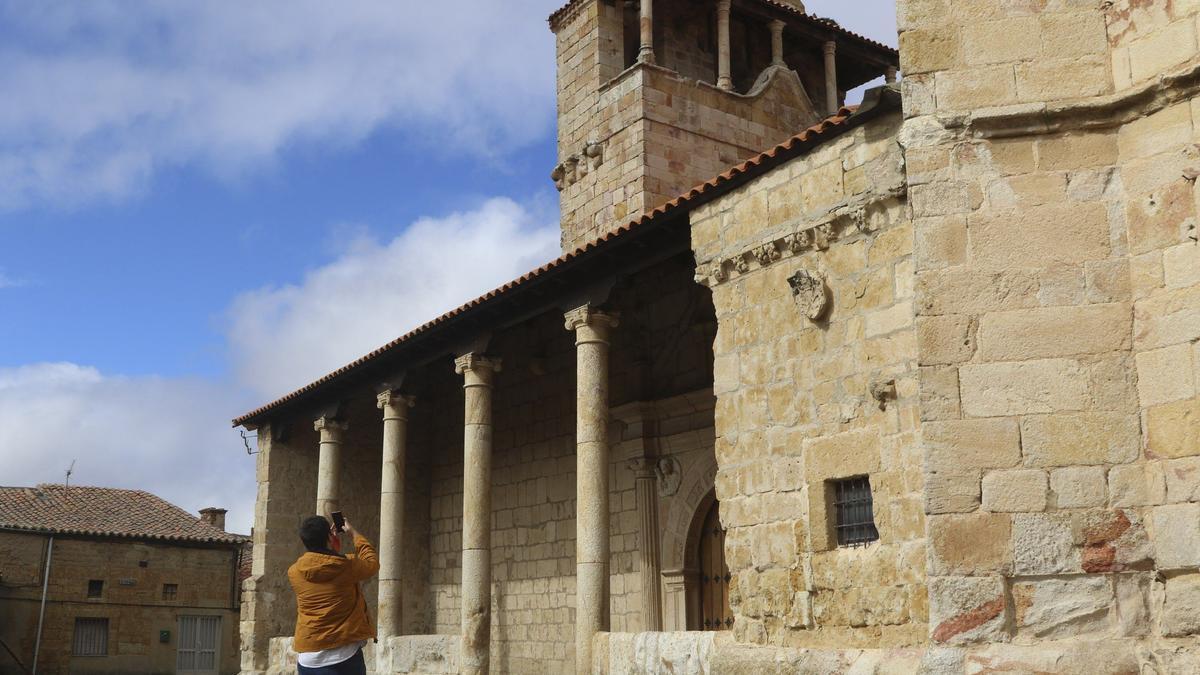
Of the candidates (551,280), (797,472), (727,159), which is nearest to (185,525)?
(727,159)

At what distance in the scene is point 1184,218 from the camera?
17.7 ft

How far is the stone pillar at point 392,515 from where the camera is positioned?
15258mm

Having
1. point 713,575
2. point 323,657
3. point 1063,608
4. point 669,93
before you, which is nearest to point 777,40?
point 669,93

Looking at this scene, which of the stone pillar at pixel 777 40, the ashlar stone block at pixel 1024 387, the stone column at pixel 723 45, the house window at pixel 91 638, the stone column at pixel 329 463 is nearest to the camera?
the ashlar stone block at pixel 1024 387

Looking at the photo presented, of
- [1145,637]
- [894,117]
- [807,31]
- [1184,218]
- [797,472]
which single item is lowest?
[1145,637]

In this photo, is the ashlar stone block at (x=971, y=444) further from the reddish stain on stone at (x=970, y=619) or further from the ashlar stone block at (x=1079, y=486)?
the reddish stain on stone at (x=970, y=619)

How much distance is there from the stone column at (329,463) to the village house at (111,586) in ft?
40.0

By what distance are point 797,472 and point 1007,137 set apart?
149 inches

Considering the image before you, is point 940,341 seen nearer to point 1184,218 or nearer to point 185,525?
point 1184,218

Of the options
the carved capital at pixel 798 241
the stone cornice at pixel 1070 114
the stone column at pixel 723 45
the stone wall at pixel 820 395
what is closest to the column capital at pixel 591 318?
the stone wall at pixel 820 395

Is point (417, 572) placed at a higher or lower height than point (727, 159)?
lower

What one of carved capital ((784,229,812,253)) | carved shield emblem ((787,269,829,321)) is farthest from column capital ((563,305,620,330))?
carved shield emblem ((787,269,829,321))

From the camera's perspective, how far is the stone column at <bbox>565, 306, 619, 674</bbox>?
37.6 ft

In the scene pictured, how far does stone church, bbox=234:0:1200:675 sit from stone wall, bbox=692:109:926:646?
0.02 meters
